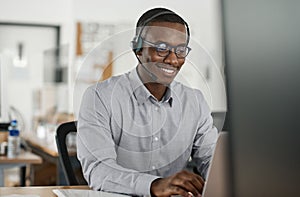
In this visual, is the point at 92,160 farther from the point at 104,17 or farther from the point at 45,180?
the point at 45,180

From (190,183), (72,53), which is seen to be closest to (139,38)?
(190,183)

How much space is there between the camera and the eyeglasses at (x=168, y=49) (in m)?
1.04

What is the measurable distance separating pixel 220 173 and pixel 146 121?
1.68 ft

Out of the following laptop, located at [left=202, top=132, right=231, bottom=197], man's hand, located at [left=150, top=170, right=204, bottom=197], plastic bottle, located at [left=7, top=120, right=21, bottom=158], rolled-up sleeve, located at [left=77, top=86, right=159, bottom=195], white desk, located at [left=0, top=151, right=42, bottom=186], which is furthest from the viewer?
plastic bottle, located at [left=7, top=120, right=21, bottom=158]

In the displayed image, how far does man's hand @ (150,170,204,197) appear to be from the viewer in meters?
0.94

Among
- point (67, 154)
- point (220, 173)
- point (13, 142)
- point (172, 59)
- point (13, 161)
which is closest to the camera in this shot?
point (220, 173)

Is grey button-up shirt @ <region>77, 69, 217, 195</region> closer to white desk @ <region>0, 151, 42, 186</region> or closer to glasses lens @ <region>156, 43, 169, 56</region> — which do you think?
glasses lens @ <region>156, 43, 169, 56</region>

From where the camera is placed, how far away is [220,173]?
61 centimetres

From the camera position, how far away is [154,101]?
3.62ft

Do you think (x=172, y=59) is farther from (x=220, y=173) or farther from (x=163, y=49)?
(x=220, y=173)

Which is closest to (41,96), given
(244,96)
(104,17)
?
(104,17)

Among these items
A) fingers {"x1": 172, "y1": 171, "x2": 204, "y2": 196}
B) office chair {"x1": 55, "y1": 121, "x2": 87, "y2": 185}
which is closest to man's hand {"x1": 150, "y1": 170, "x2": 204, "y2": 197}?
fingers {"x1": 172, "y1": 171, "x2": 204, "y2": 196}

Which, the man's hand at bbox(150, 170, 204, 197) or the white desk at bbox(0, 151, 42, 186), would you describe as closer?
the man's hand at bbox(150, 170, 204, 197)

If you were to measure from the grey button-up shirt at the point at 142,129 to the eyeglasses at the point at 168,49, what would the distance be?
6 centimetres
